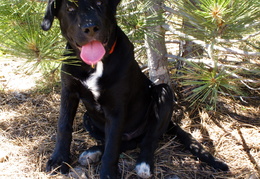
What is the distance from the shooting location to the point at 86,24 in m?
1.66

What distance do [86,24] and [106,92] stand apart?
469mm

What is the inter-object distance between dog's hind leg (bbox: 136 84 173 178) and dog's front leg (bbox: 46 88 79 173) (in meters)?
0.48

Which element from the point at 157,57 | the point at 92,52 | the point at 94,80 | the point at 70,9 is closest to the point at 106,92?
the point at 94,80

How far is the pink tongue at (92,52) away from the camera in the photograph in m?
1.76

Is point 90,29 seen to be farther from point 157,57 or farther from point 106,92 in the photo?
point 157,57

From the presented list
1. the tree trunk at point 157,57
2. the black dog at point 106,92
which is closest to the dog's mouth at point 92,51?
the black dog at point 106,92

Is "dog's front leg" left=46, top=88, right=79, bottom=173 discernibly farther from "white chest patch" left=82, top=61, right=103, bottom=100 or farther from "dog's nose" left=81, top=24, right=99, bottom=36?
"dog's nose" left=81, top=24, right=99, bottom=36

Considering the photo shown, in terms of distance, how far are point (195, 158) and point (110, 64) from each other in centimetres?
93

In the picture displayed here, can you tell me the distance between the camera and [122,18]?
7.63 feet

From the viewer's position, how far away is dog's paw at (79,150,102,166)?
6.85 feet

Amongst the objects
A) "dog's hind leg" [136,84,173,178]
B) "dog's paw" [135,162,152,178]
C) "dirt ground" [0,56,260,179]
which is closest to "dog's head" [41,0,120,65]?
"dirt ground" [0,56,260,179]

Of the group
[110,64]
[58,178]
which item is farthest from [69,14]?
[58,178]

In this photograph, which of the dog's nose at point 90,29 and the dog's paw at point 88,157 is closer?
the dog's nose at point 90,29

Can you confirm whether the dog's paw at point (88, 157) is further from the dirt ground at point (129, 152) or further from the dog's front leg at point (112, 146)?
the dog's front leg at point (112, 146)
